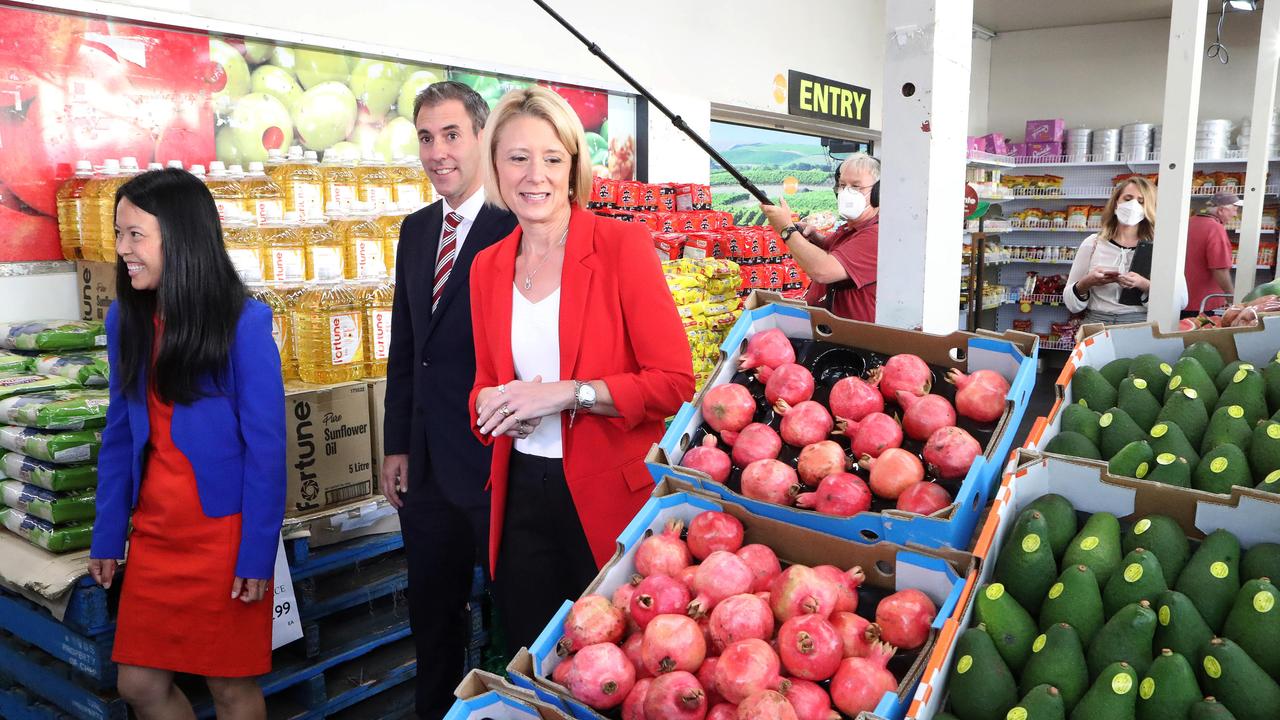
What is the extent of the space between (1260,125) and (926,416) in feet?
14.3

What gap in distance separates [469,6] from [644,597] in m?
4.73

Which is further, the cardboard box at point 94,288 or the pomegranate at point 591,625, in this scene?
the cardboard box at point 94,288

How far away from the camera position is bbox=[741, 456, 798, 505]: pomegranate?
1.41 metres

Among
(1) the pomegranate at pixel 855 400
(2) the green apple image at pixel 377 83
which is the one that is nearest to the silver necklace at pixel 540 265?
(1) the pomegranate at pixel 855 400

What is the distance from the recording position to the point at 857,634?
118 centimetres

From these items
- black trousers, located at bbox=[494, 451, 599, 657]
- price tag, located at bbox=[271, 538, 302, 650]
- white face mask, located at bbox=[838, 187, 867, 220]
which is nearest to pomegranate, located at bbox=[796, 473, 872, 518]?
black trousers, located at bbox=[494, 451, 599, 657]

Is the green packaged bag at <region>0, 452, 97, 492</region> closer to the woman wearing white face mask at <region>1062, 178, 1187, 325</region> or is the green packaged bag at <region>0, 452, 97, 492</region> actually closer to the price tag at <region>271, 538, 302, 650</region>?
the price tag at <region>271, 538, 302, 650</region>

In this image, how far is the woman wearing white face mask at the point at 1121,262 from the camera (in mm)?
4887

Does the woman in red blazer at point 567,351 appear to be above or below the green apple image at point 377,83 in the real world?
below

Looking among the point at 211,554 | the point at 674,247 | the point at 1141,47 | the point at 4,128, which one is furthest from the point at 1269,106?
the point at 1141,47

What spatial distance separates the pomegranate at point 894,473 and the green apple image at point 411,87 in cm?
400

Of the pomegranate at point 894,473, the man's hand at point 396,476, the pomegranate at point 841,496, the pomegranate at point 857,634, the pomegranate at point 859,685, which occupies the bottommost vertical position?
the man's hand at point 396,476

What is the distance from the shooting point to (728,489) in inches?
56.2

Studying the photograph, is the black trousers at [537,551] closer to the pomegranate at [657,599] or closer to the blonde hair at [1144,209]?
the pomegranate at [657,599]
